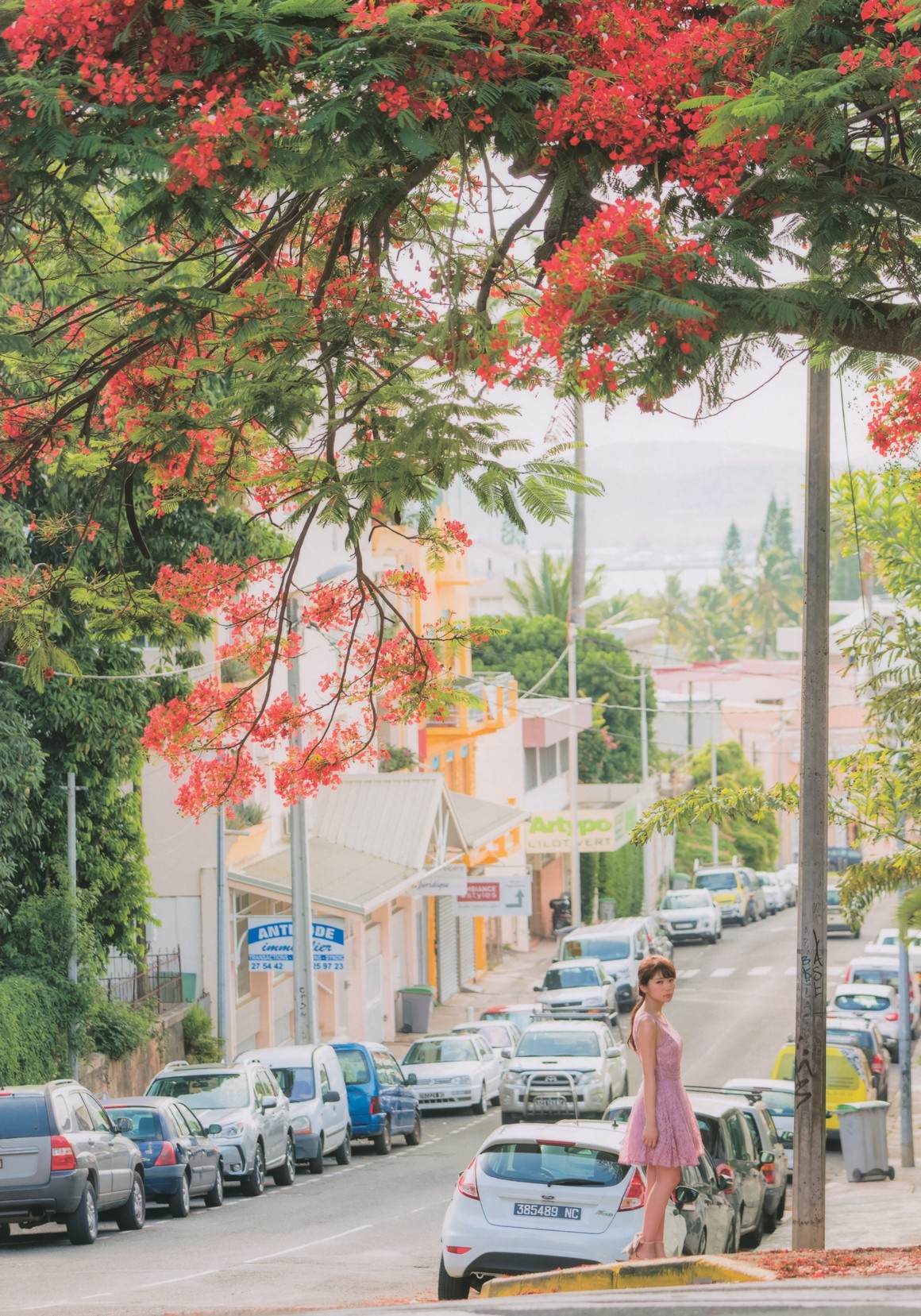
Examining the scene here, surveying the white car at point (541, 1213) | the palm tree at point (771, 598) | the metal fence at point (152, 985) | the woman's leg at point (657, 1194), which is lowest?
the metal fence at point (152, 985)

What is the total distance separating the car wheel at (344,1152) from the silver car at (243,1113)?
9.35 feet

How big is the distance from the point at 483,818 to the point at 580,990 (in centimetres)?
916

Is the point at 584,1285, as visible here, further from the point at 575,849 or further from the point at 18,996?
the point at 575,849

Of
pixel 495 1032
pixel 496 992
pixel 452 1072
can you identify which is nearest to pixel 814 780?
pixel 452 1072

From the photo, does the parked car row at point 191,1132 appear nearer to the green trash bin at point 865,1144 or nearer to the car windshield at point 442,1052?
the car windshield at point 442,1052

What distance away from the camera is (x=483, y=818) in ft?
160

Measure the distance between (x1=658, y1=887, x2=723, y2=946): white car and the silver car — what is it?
36215 mm

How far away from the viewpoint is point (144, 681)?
2580 centimetres

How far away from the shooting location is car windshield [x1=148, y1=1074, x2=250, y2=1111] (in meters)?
22.3

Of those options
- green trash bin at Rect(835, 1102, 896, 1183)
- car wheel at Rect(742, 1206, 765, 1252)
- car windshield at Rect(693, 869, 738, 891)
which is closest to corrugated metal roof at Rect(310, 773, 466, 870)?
green trash bin at Rect(835, 1102, 896, 1183)

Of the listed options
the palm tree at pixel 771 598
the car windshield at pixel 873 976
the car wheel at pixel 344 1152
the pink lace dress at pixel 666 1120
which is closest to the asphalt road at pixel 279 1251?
the car wheel at pixel 344 1152

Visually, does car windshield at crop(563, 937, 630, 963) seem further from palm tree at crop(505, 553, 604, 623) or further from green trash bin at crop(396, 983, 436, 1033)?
palm tree at crop(505, 553, 604, 623)

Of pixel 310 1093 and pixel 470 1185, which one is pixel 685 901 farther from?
pixel 470 1185

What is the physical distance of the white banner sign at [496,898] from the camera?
43281mm
